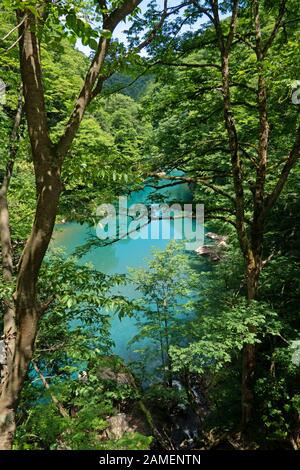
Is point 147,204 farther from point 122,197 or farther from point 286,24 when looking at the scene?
point 286,24

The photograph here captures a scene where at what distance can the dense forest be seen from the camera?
2.30 metres

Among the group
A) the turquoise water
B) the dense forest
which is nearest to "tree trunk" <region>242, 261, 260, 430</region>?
the dense forest

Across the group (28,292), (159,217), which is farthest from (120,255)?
(28,292)

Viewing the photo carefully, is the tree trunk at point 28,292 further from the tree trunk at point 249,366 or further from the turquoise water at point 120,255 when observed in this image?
the turquoise water at point 120,255

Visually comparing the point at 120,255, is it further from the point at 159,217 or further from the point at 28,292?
the point at 28,292

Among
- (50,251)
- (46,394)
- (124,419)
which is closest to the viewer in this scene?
(46,394)

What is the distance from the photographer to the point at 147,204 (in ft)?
15.3

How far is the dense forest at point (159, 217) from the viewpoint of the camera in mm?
2297

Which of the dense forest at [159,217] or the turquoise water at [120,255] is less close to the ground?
the dense forest at [159,217]

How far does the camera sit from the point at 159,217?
4656 mm

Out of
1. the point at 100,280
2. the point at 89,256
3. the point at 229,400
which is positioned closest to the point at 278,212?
the point at 229,400

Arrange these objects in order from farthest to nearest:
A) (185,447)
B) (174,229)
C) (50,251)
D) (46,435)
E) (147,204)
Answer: (174,229)
(50,251)
(185,447)
(147,204)
(46,435)

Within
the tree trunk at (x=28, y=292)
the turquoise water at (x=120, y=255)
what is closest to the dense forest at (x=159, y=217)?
the tree trunk at (x=28, y=292)

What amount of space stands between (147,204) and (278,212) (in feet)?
8.40
